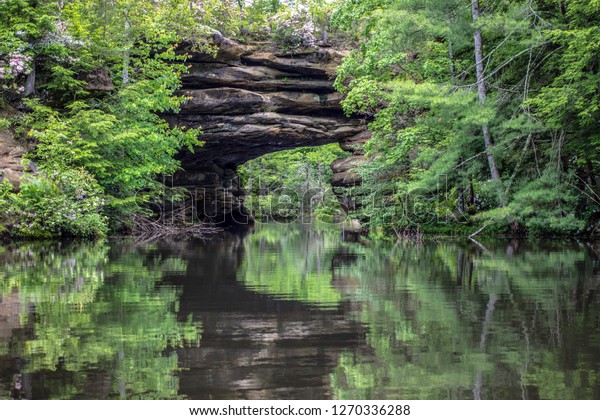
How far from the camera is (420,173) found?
17938mm

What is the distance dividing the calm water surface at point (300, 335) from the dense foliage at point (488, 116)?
803cm

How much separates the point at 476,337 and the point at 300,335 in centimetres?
124

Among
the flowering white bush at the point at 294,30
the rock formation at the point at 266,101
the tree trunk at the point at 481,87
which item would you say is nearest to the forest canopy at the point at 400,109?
the tree trunk at the point at 481,87

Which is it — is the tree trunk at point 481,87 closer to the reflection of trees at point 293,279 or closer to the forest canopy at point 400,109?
the forest canopy at point 400,109

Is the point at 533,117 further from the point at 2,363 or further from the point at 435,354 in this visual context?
the point at 2,363

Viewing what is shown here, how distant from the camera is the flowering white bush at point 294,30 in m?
27.7

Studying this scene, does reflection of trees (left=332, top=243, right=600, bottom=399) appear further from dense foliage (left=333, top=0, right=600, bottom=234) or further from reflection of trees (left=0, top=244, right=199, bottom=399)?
dense foliage (left=333, top=0, right=600, bottom=234)

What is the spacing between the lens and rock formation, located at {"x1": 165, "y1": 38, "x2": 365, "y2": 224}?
89.2ft

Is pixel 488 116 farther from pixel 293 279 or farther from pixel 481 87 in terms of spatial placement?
pixel 293 279

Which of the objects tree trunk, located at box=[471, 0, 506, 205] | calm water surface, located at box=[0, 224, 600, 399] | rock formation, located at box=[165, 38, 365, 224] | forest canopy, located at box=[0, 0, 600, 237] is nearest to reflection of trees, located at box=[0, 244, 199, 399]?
calm water surface, located at box=[0, 224, 600, 399]

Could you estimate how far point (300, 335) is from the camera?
4.63 m

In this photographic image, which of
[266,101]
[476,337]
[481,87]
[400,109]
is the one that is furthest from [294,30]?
[476,337]

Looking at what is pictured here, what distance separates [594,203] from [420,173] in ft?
16.2
